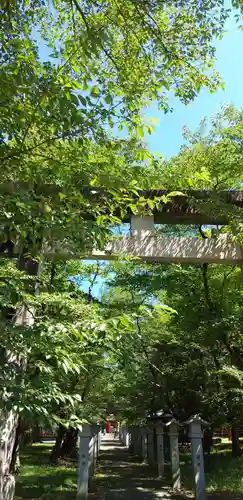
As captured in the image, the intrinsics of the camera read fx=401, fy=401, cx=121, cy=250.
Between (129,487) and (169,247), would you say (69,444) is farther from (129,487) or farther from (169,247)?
(169,247)

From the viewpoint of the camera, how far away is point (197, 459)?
7043 millimetres

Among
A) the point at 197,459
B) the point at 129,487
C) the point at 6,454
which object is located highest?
the point at 6,454

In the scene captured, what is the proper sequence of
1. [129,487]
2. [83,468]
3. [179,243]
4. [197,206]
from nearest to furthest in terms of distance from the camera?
1. [197,206]
2. [179,243]
3. [83,468]
4. [129,487]

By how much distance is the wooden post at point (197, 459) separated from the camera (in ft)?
22.4

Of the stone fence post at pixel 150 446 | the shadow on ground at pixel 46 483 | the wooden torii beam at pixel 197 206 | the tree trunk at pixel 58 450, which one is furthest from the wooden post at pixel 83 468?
the stone fence post at pixel 150 446

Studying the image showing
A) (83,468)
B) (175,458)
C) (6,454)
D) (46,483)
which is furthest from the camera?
(46,483)

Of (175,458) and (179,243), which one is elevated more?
(179,243)

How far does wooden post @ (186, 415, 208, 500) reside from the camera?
6828 millimetres

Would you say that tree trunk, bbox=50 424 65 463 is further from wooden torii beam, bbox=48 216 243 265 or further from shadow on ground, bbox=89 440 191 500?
wooden torii beam, bbox=48 216 243 265

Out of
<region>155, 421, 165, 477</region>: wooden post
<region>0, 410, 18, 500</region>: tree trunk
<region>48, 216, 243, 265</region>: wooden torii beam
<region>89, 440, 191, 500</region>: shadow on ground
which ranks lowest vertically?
<region>89, 440, 191, 500</region>: shadow on ground

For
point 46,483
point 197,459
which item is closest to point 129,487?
point 46,483

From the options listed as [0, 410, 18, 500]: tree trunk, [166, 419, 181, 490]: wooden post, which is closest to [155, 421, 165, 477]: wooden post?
[166, 419, 181, 490]: wooden post

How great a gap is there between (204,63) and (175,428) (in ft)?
25.0

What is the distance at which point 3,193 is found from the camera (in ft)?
5.81
